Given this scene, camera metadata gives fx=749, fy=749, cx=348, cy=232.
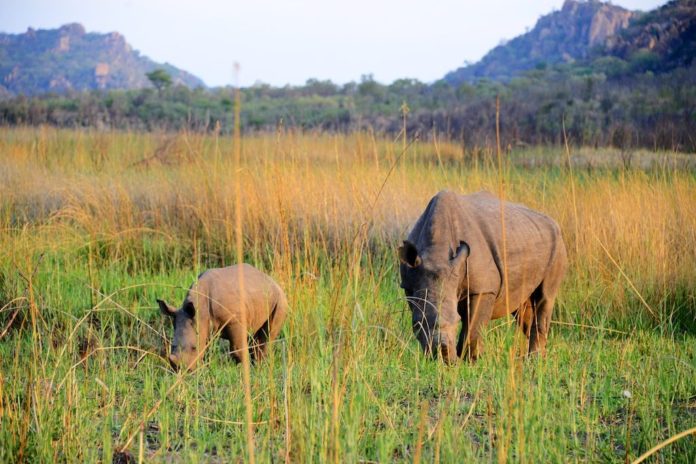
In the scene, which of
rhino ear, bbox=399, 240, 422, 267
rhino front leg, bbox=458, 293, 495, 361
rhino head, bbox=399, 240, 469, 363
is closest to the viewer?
rhino head, bbox=399, 240, 469, 363

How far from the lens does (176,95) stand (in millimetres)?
35906

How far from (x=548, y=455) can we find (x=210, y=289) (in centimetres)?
243

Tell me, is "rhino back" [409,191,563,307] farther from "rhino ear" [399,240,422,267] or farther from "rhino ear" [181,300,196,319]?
"rhino ear" [181,300,196,319]

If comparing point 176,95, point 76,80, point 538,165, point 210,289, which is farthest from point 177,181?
point 76,80

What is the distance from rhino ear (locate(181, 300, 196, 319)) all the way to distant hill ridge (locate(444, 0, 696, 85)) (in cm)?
3182

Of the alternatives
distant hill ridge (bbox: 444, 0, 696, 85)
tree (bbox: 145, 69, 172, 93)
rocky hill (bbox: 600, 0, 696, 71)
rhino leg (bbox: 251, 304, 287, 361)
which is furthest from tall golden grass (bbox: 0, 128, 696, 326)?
tree (bbox: 145, 69, 172, 93)

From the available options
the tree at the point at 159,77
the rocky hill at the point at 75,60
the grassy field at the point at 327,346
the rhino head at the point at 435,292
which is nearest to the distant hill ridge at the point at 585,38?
the tree at the point at 159,77

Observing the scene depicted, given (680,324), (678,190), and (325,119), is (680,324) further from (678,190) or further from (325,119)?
(325,119)

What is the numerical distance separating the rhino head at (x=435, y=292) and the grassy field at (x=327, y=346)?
17cm

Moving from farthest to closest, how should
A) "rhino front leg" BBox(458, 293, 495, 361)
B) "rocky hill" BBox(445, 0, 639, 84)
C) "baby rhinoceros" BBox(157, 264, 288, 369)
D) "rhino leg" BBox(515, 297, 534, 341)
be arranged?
"rocky hill" BBox(445, 0, 639, 84)
"rhino leg" BBox(515, 297, 534, 341)
"baby rhinoceros" BBox(157, 264, 288, 369)
"rhino front leg" BBox(458, 293, 495, 361)

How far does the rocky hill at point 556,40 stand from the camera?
65.8 meters

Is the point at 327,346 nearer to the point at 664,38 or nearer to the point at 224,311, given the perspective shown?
the point at 224,311

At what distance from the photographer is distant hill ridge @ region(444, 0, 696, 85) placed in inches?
1366

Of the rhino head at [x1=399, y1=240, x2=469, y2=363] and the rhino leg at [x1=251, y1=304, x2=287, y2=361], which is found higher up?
the rhino head at [x1=399, y1=240, x2=469, y2=363]
